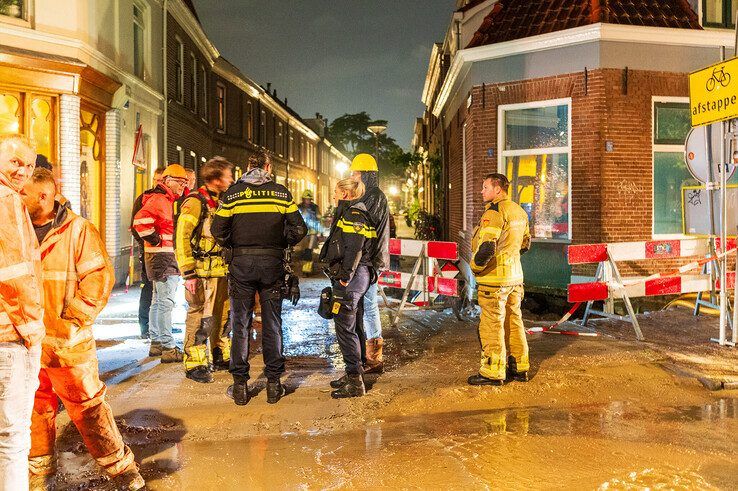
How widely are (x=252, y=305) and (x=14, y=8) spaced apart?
30.5 ft

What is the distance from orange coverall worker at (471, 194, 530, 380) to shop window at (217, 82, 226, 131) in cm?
2282

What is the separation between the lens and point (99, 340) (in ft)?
25.9

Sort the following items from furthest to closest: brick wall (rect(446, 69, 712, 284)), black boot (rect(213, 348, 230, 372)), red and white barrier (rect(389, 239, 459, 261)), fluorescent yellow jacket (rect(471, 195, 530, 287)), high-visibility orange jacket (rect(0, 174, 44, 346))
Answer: brick wall (rect(446, 69, 712, 284))
red and white barrier (rect(389, 239, 459, 261))
black boot (rect(213, 348, 230, 372))
fluorescent yellow jacket (rect(471, 195, 530, 287))
high-visibility orange jacket (rect(0, 174, 44, 346))

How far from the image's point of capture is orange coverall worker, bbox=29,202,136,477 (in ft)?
11.8

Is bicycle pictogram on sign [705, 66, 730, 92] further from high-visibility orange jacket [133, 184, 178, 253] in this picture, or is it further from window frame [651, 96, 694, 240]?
high-visibility orange jacket [133, 184, 178, 253]

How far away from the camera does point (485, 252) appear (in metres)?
5.81

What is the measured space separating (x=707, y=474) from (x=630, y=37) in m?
8.70

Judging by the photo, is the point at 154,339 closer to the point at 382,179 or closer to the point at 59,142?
the point at 59,142

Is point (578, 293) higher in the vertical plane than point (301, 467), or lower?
higher

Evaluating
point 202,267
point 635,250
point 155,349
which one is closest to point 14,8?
point 155,349

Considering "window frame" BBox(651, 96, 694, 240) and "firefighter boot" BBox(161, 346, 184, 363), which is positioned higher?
"window frame" BBox(651, 96, 694, 240)

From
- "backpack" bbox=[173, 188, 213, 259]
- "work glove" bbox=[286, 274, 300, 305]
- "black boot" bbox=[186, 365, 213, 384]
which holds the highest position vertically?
"backpack" bbox=[173, 188, 213, 259]

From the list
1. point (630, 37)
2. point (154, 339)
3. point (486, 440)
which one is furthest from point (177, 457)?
point (630, 37)

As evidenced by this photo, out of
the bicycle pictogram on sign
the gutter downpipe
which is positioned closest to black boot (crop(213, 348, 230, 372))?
the bicycle pictogram on sign
